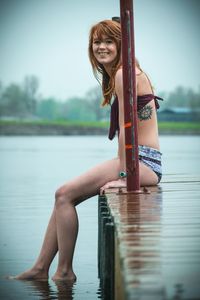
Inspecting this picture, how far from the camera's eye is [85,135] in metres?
124

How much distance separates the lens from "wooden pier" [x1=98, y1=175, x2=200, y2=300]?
10.8ft

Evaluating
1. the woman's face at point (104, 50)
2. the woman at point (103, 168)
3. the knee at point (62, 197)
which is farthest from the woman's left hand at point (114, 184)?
the woman's face at point (104, 50)

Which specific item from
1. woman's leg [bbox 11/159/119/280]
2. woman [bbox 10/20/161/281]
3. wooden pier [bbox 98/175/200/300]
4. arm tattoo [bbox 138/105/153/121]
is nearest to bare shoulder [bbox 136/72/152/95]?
woman [bbox 10/20/161/281]

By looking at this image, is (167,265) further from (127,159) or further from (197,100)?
(197,100)

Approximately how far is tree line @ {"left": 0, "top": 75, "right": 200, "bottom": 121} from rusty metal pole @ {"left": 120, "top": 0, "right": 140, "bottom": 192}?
147 metres

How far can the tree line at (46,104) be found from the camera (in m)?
164

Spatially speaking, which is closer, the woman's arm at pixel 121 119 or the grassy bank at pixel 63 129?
the woman's arm at pixel 121 119

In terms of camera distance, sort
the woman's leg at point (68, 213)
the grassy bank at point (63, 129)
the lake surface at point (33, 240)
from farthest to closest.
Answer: the grassy bank at point (63, 129)
the lake surface at point (33, 240)
the woman's leg at point (68, 213)

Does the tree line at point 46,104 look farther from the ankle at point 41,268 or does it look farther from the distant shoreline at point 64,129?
the ankle at point 41,268

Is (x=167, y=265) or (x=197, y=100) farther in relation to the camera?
(x=197, y=100)

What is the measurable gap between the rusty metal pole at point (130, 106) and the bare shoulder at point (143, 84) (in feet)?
0.62

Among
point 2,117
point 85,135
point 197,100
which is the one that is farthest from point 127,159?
point 197,100

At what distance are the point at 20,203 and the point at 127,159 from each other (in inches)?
326

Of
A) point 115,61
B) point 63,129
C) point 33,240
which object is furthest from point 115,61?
point 63,129
